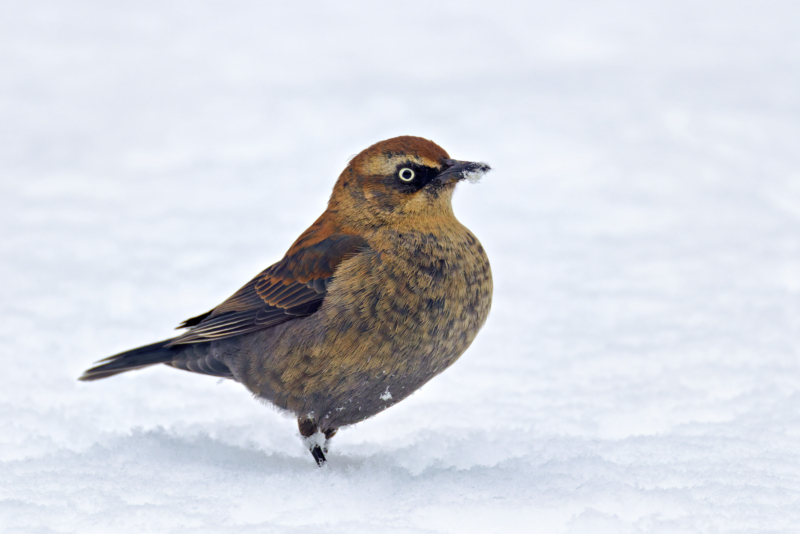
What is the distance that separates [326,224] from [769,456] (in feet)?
9.21

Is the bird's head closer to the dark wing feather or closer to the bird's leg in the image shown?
the dark wing feather

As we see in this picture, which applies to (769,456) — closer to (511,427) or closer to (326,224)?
(511,427)

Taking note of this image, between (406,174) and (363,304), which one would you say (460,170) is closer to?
(406,174)

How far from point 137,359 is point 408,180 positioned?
2.10m

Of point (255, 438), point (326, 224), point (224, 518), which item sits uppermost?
point (326, 224)

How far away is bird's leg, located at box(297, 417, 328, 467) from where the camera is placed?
4680 millimetres

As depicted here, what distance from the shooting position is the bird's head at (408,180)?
470 cm

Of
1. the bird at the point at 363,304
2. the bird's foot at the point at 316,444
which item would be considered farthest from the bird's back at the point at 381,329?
the bird's foot at the point at 316,444

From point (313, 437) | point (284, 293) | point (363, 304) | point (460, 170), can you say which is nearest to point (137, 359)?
point (284, 293)

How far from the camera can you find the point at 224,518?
3510mm

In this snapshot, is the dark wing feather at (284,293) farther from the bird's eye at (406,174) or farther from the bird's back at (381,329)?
the bird's eye at (406,174)

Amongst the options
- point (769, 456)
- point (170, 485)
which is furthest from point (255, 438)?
point (769, 456)

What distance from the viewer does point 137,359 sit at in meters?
5.25

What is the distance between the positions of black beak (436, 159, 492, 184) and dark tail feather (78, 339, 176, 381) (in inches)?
81.0
